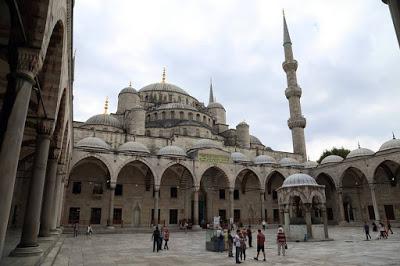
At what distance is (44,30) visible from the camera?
427 cm

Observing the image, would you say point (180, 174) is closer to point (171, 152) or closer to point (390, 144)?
point (171, 152)

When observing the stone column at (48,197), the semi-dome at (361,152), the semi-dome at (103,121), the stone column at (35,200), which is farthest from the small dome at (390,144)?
the stone column at (35,200)

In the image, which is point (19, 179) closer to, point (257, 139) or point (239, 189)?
point (239, 189)

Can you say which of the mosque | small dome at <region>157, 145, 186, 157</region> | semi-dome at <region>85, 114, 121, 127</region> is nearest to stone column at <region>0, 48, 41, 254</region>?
the mosque

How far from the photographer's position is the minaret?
31.2m

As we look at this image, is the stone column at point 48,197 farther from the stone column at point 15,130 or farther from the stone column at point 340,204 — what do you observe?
the stone column at point 340,204

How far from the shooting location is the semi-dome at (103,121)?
86.9 feet

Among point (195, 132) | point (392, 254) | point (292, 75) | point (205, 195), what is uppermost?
point (292, 75)

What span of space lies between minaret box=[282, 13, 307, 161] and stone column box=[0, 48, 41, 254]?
97.0ft

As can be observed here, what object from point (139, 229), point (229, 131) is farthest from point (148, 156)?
point (229, 131)

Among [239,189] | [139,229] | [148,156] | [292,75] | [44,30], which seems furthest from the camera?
[292,75]

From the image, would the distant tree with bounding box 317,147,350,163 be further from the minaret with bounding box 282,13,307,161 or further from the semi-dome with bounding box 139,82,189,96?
the semi-dome with bounding box 139,82,189,96

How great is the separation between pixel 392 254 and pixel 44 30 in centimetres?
1070

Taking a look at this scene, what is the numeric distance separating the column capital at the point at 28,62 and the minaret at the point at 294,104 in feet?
96.7
